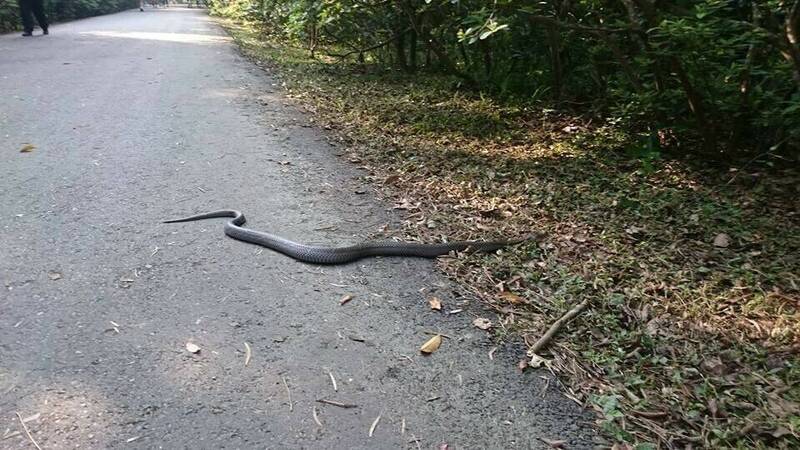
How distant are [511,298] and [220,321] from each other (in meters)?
1.69

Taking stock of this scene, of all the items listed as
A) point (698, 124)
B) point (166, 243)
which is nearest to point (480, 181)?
point (698, 124)

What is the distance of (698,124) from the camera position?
5.12 meters

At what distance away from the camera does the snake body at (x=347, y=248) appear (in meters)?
3.83

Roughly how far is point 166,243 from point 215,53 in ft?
35.8

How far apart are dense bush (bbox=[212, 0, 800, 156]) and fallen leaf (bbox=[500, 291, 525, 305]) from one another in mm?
2291

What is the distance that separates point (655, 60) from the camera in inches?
197

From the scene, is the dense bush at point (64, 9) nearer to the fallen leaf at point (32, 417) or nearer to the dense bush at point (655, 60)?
the dense bush at point (655, 60)

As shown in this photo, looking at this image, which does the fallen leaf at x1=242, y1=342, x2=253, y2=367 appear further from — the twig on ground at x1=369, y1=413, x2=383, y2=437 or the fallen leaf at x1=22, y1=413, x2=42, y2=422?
the fallen leaf at x1=22, y1=413, x2=42, y2=422

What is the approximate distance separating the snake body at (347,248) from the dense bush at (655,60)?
1839mm

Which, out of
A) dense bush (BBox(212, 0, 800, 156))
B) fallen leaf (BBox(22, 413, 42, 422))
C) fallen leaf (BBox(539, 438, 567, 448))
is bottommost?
fallen leaf (BBox(22, 413, 42, 422))

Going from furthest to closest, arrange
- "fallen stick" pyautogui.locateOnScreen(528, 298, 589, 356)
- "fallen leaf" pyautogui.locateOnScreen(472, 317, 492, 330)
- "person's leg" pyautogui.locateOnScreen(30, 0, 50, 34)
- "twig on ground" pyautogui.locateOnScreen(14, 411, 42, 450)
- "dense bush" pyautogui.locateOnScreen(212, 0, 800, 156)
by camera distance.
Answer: "person's leg" pyautogui.locateOnScreen(30, 0, 50, 34) → "dense bush" pyautogui.locateOnScreen(212, 0, 800, 156) → "fallen leaf" pyautogui.locateOnScreen(472, 317, 492, 330) → "fallen stick" pyautogui.locateOnScreen(528, 298, 589, 356) → "twig on ground" pyautogui.locateOnScreen(14, 411, 42, 450)

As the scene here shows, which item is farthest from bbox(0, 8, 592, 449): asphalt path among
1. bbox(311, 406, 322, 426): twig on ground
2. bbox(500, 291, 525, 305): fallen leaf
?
bbox(500, 291, 525, 305): fallen leaf

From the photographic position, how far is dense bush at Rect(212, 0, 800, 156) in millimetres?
4355

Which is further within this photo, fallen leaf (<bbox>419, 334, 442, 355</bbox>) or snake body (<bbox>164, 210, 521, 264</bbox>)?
snake body (<bbox>164, 210, 521, 264</bbox>)
